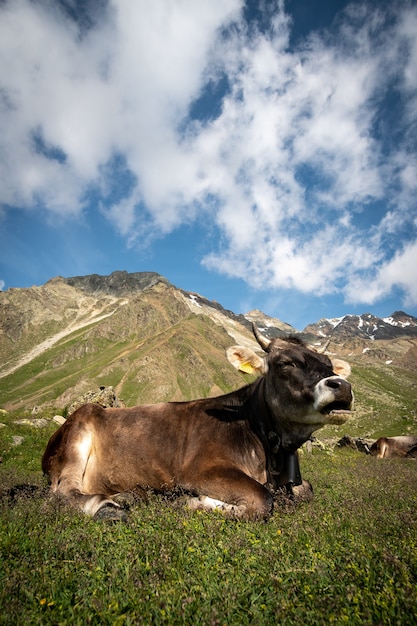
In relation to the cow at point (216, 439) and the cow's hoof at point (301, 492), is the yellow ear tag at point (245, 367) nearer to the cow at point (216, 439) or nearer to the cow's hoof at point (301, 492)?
the cow at point (216, 439)

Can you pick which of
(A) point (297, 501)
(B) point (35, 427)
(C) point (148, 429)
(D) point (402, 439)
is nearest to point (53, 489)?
(C) point (148, 429)

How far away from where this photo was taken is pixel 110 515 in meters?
5.48

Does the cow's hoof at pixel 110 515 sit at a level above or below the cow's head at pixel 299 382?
below

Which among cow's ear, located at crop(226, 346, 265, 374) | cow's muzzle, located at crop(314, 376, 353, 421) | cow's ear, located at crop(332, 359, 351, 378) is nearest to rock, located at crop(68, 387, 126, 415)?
cow's ear, located at crop(226, 346, 265, 374)

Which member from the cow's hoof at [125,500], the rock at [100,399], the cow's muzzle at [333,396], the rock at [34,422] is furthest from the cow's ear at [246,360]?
the rock at [100,399]

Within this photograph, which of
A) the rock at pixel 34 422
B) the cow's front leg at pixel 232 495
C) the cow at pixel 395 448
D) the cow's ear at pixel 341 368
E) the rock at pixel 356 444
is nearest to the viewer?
the cow's front leg at pixel 232 495

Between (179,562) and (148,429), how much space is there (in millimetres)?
3835

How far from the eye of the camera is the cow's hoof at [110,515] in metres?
5.38

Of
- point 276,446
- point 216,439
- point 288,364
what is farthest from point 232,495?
point 288,364

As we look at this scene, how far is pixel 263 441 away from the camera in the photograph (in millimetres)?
6898

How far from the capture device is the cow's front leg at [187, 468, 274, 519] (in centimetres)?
533

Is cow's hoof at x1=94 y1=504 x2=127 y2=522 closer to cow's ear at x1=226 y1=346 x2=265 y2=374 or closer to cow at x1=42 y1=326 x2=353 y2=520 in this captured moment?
cow at x1=42 y1=326 x2=353 y2=520

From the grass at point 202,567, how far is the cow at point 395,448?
83.9ft

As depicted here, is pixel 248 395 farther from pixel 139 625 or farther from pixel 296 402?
pixel 139 625
